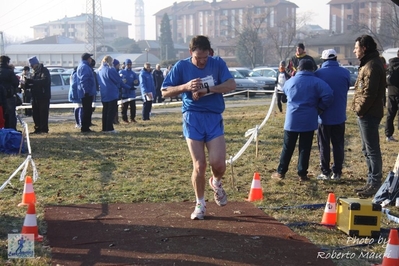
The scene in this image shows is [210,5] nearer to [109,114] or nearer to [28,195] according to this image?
[109,114]

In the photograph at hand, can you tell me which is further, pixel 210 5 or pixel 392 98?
pixel 210 5

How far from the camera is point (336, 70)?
933 cm

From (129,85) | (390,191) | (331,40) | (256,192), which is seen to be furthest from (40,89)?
(331,40)

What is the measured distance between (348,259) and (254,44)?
247 feet

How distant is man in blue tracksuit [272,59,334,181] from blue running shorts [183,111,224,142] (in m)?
2.49

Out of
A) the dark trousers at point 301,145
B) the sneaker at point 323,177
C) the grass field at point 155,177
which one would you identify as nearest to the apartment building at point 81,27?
the grass field at point 155,177

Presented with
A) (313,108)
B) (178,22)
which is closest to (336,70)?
(313,108)

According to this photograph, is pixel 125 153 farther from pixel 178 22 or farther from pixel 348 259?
pixel 178 22

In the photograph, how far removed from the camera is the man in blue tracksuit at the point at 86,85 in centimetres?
1561

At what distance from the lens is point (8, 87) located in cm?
1422

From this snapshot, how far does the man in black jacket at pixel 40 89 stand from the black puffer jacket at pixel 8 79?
4.00 feet

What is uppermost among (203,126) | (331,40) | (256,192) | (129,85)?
(331,40)

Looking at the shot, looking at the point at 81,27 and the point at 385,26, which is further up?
the point at 81,27

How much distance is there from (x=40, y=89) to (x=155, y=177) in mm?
7003
